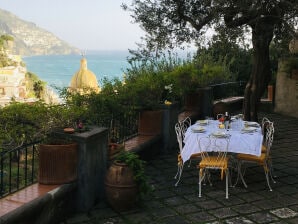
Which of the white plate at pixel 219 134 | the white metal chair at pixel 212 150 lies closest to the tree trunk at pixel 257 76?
the white plate at pixel 219 134

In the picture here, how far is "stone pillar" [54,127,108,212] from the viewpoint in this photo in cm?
513

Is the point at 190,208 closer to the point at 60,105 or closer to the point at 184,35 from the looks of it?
the point at 60,105

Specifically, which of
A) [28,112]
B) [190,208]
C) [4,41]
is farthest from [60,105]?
[4,41]

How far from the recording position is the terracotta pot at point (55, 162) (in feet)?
16.3

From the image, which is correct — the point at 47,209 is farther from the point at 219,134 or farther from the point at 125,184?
the point at 219,134

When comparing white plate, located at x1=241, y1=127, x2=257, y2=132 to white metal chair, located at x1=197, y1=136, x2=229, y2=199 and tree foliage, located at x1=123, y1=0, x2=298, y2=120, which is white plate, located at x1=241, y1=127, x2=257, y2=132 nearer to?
white metal chair, located at x1=197, y1=136, x2=229, y2=199

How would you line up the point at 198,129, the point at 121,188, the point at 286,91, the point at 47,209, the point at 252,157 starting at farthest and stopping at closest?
the point at 286,91 → the point at 198,129 → the point at 252,157 → the point at 121,188 → the point at 47,209

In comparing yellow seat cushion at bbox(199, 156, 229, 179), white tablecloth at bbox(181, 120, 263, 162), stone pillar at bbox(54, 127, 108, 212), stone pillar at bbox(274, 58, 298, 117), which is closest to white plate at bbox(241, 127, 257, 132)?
white tablecloth at bbox(181, 120, 263, 162)

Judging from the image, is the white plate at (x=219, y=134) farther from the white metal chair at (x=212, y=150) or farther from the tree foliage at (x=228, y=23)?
the tree foliage at (x=228, y=23)

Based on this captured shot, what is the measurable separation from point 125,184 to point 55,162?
2.95ft

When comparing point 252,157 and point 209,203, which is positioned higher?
point 252,157

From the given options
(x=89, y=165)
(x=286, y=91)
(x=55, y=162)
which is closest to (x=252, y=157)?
(x=89, y=165)

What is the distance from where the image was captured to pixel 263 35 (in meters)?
8.30

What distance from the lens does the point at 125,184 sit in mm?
5215
